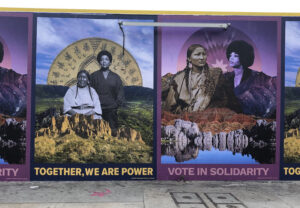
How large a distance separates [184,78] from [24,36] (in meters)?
4.40

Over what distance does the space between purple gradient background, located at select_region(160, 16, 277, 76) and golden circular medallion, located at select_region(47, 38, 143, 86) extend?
0.89 meters

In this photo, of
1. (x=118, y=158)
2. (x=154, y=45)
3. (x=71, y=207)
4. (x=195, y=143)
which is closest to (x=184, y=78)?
(x=154, y=45)

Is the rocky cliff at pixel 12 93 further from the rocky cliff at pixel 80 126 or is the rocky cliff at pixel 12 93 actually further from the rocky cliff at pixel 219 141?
the rocky cliff at pixel 219 141

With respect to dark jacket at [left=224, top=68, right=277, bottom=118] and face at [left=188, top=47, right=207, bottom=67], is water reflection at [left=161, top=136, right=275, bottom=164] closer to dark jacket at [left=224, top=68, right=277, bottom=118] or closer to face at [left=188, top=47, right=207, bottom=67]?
dark jacket at [left=224, top=68, right=277, bottom=118]

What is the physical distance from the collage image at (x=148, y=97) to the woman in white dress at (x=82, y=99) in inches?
1.0

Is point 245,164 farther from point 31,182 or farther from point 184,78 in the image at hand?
point 31,182

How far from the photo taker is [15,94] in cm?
705

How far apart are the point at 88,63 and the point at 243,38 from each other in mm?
4231

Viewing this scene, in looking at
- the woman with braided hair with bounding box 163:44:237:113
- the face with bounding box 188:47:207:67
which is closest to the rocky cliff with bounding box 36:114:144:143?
the woman with braided hair with bounding box 163:44:237:113

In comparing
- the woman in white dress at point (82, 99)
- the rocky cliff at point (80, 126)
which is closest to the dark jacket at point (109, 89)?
the woman in white dress at point (82, 99)

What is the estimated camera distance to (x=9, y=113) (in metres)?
7.04

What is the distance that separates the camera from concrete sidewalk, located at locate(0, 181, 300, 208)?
557 cm

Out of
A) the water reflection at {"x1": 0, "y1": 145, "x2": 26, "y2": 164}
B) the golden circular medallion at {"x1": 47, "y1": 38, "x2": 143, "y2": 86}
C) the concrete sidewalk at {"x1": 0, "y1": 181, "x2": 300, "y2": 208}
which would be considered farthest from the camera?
the golden circular medallion at {"x1": 47, "y1": 38, "x2": 143, "y2": 86}

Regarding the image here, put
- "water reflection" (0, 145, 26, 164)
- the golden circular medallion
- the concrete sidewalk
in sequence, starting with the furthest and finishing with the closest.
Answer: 1. the golden circular medallion
2. "water reflection" (0, 145, 26, 164)
3. the concrete sidewalk
